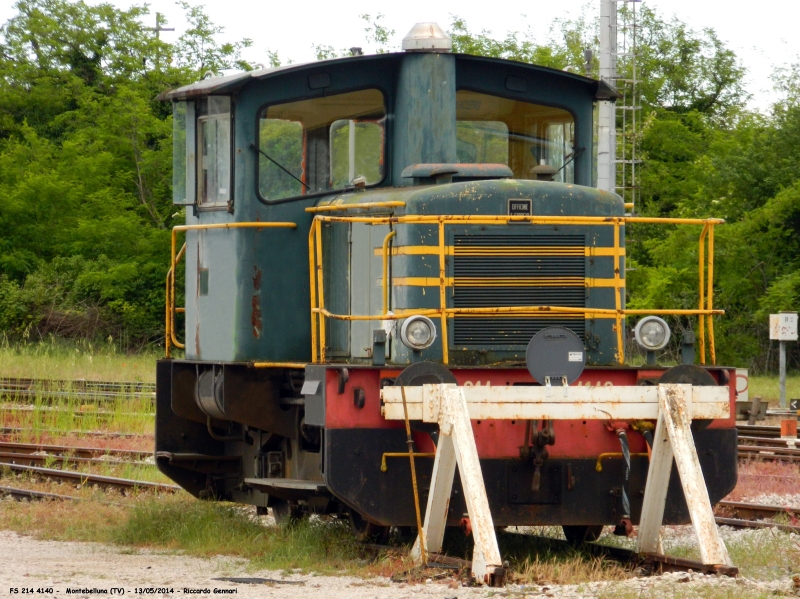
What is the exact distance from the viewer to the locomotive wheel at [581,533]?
7.61m

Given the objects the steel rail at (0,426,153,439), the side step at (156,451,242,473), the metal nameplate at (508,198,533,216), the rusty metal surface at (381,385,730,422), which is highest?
Answer: the metal nameplate at (508,198,533,216)

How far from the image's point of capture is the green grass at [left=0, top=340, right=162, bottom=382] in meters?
21.2

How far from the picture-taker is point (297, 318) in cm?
772

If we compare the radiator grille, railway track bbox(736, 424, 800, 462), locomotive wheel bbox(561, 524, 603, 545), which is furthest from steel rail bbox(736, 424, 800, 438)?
the radiator grille

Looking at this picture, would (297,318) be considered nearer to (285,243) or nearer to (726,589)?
(285,243)

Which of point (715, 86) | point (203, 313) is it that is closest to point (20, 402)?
point (203, 313)

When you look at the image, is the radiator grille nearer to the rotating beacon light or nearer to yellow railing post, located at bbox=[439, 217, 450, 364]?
yellow railing post, located at bbox=[439, 217, 450, 364]

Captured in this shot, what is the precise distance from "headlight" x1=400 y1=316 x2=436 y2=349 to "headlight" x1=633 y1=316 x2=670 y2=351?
50.0 inches

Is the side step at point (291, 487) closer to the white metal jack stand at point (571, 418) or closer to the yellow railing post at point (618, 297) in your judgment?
the white metal jack stand at point (571, 418)

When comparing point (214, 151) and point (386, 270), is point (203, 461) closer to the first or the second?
point (214, 151)

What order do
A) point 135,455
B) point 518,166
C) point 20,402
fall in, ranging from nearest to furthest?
point 518,166 → point 135,455 → point 20,402

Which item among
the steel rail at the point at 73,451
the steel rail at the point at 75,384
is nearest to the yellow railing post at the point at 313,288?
the steel rail at the point at 73,451

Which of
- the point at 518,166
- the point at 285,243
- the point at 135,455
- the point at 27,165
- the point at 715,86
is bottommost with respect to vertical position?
the point at 135,455

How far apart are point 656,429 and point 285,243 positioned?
2693 millimetres
